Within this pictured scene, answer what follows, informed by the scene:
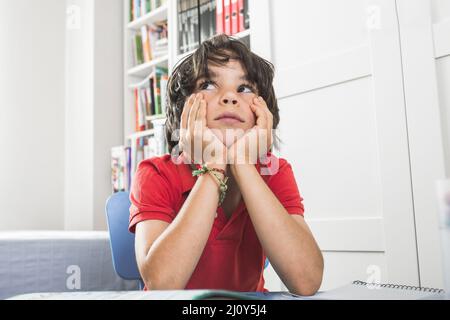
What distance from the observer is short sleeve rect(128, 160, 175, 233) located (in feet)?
2.63

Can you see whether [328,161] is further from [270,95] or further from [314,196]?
[270,95]

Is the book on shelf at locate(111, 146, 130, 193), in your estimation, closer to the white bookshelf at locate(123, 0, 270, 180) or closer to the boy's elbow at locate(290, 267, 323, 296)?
the white bookshelf at locate(123, 0, 270, 180)

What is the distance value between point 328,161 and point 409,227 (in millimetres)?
351

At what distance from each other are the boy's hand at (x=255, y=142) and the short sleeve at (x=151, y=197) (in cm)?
15

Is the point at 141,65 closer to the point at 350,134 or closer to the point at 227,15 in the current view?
the point at 227,15

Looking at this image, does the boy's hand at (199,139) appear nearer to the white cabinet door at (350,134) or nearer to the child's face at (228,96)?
the child's face at (228,96)

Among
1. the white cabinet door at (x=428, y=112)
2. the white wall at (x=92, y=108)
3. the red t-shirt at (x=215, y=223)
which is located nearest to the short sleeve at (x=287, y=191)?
the red t-shirt at (x=215, y=223)

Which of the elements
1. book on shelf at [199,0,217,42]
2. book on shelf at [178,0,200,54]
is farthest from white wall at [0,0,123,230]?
book on shelf at [199,0,217,42]

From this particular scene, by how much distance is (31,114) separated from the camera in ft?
8.63

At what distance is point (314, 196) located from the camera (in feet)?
4.96

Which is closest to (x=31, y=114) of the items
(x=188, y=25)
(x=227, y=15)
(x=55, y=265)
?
(x=188, y=25)

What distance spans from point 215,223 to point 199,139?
0.18 meters
